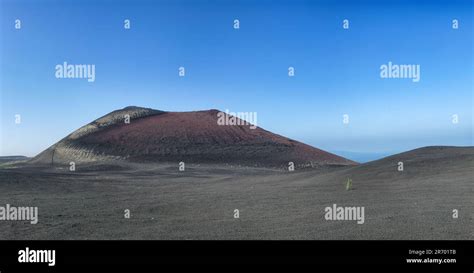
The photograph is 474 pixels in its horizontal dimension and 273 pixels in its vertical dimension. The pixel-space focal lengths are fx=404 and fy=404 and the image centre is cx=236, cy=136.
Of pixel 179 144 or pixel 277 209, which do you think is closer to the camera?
pixel 277 209

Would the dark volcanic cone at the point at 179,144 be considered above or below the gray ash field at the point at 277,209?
above

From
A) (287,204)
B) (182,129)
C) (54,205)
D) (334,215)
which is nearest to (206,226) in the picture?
(334,215)

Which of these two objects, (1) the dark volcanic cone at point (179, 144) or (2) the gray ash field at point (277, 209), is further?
(1) the dark volcanic cone at point (179, 144)

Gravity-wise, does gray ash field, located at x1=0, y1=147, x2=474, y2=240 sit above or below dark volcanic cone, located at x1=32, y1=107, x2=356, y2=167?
below

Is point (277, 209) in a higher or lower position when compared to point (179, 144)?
lower

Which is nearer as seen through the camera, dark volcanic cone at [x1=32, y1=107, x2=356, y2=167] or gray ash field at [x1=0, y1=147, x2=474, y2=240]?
gray ash field at [x1=0, y1=147, x2=474, y2=240]

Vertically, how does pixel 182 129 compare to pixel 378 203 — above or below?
above
